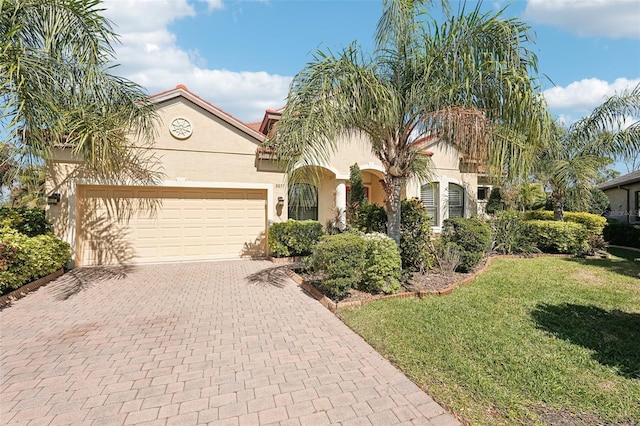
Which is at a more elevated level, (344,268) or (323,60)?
(323,60)

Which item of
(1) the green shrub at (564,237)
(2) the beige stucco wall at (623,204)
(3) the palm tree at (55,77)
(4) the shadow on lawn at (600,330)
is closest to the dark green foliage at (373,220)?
(4) the shadow on lawn at (600,330)

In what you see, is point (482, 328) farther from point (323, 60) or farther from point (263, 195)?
point (263, 195)

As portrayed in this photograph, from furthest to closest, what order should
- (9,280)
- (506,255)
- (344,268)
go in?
(506,255) < (9,280) < (344,268)

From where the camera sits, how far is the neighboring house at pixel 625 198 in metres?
19.5

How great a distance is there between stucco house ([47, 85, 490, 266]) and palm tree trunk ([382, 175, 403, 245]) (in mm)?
3878

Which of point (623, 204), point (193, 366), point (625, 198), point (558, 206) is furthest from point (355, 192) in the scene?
point (623, 204)

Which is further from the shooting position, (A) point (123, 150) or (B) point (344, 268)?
(A) point (123, 150)

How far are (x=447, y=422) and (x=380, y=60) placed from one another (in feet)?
22.9

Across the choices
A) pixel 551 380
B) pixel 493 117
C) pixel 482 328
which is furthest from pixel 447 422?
pixel 493 117

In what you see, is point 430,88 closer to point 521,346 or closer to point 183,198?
point 521,346

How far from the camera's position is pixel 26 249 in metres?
7.47

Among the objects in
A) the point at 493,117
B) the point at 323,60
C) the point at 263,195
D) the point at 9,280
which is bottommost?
the point at 9,280

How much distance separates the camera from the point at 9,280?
6758mm

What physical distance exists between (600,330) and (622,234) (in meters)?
13.9
